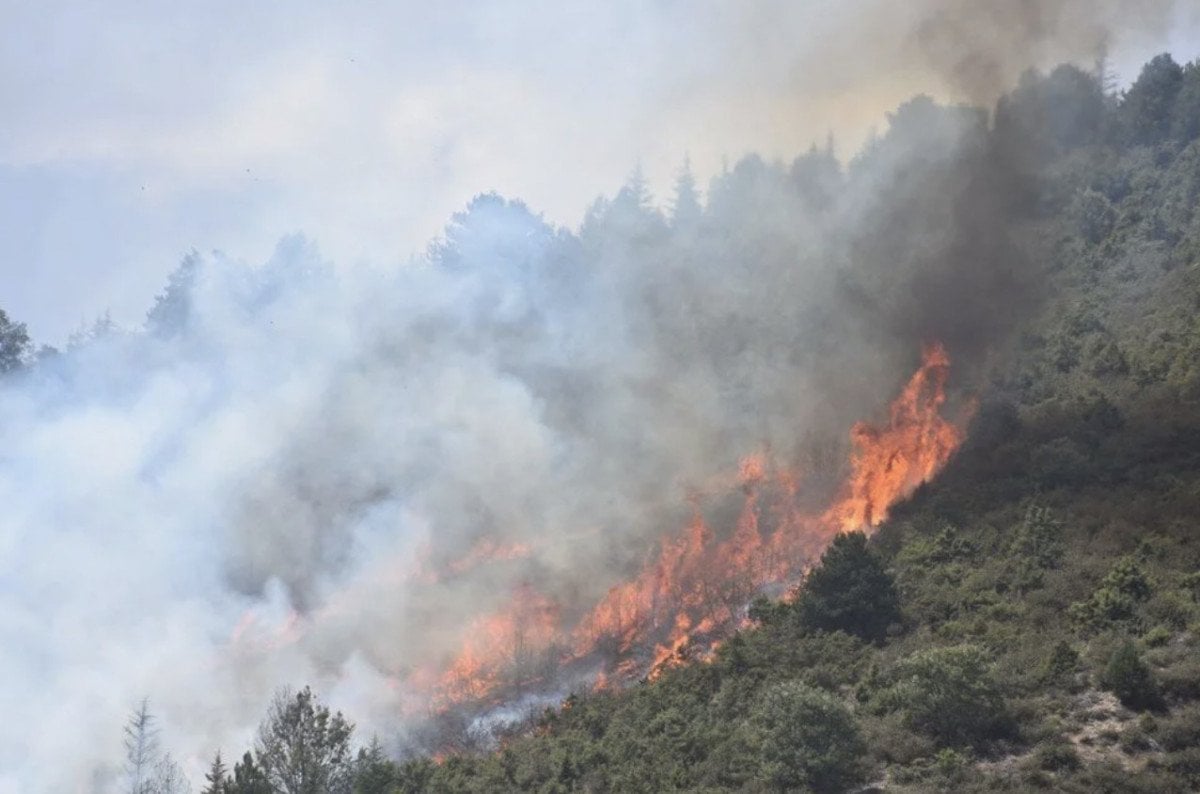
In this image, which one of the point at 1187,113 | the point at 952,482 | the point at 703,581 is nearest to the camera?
the point at 952,482

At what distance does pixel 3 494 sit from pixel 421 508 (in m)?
25.2

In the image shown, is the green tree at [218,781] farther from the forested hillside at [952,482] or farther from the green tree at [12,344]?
the green tree at [12,344]

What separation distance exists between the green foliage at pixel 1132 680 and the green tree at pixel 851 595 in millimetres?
12057

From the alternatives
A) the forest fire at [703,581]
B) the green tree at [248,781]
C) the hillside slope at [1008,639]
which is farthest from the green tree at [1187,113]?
the green tree at [248,781]

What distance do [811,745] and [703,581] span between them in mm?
23801

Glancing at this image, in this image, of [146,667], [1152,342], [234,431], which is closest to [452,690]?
[146,667]

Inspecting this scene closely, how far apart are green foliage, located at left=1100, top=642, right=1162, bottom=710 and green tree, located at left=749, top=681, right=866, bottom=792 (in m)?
9.50

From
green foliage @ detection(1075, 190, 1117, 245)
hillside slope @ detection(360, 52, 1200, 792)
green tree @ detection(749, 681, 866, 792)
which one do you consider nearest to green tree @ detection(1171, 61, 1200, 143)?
green foliage @ detection(1075, 190, 1117, 245)

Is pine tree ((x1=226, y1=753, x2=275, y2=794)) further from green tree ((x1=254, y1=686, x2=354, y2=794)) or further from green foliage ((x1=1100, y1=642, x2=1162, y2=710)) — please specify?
green foliage ((x1=1100, y1=642, x2=1162, y2=710))

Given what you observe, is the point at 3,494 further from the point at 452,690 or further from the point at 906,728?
the point at 906,728

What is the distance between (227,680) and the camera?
186 ft

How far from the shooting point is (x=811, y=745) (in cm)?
3766

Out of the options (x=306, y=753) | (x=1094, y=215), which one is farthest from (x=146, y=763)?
(x=1094, y=215)

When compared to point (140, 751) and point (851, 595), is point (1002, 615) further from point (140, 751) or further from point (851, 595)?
point (140, 751)
